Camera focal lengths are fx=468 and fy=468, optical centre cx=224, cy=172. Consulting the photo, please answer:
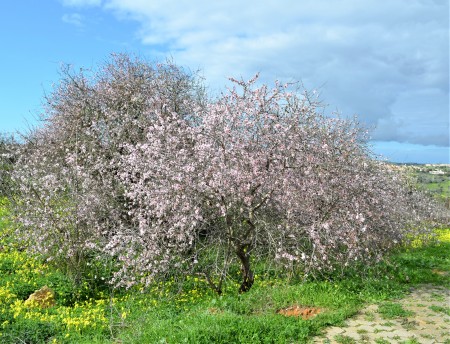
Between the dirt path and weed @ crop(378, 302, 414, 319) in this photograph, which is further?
weed @ crop(378, 302, 414, 319)

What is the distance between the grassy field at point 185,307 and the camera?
7.64 metres

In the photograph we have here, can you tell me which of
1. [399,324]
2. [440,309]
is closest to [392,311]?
[399,324]

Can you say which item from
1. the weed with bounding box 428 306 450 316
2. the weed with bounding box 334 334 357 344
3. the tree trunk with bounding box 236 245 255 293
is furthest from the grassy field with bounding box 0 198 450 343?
the weed with bounding box 428 306 450 316

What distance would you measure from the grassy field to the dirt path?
272mm

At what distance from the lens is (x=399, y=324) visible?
8.35 metres

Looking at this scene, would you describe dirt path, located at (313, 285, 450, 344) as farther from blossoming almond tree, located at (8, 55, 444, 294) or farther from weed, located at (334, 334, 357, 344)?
blossoming almond tree, located at (8, 55, 444, 294)

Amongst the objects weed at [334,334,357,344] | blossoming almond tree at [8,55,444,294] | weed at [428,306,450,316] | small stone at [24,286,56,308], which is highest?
blossoming almond tree at [8,55,444,294]

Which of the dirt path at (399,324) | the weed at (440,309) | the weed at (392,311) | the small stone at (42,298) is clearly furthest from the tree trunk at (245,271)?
the small stone at (42,298)

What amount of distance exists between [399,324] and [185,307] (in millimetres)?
4204

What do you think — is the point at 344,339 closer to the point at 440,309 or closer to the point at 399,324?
the point at 399,324

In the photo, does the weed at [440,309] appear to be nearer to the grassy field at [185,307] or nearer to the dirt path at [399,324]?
the dirt path at [399,324]

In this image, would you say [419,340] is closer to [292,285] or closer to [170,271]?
[292,285]

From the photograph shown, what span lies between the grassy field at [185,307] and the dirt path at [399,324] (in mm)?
272

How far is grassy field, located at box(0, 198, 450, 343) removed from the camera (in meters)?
7.64
